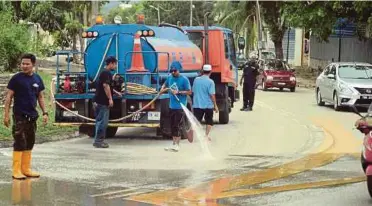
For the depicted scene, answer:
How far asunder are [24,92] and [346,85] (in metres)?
15.7

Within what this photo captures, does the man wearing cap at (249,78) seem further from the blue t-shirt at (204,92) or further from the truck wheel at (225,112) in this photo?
the blue t-shirt at (204,92)

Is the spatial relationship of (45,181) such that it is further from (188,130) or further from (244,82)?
(244,82)

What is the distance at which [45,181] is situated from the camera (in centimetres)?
938

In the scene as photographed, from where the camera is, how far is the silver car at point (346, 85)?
22945mm

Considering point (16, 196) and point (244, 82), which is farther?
point (244, 82)

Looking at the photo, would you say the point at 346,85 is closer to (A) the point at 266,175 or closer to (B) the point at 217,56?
(B) the point at 217,56

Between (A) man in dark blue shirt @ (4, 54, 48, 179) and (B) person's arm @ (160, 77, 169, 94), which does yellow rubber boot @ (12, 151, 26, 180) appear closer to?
(A) man in dark blue shirt @ (4, 54, 48, 179)

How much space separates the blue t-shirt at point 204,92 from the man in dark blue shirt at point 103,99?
1.80m

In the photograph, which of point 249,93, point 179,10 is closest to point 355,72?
point 249,93

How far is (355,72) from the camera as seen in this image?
24.6 metres

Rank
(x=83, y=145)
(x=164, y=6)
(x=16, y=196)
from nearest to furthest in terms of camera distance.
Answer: (x=16, y=196) → (x=83, y=145) → (x=164, y=6)

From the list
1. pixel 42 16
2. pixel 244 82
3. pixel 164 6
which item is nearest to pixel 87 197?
pixel 244 82

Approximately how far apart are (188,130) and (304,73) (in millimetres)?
37055

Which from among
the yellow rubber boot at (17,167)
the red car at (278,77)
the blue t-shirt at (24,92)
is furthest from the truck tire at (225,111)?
the red car at (278,77)
